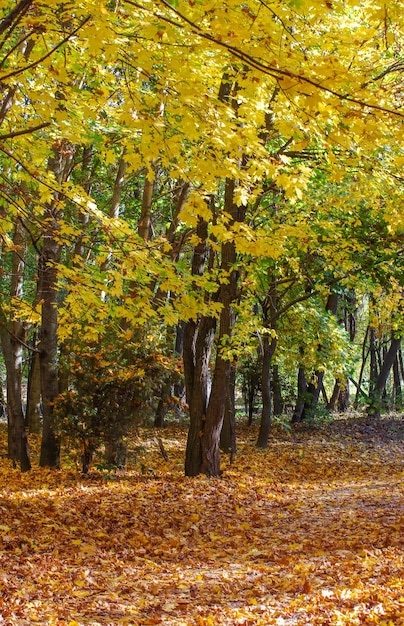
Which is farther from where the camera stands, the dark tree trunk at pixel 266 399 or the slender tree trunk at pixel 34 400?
the slender tree trunk at pixel 34 400

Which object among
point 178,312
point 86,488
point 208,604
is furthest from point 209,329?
point 208,604

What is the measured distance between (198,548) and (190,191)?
4.37 meters

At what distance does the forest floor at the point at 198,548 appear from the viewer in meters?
4.63

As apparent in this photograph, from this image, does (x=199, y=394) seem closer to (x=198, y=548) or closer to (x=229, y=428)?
(x=229, y=428)

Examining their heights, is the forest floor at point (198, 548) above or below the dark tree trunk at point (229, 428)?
below

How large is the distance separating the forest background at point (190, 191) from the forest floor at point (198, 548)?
1.40 meters

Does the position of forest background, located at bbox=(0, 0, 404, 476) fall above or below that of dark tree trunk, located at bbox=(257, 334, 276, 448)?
above

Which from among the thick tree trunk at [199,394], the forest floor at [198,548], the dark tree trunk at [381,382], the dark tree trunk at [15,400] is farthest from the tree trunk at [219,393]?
the dark tree trunk at [381,382]

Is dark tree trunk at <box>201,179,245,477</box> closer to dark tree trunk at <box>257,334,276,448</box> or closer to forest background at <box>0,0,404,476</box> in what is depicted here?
forest background at <box>0,0,404,476</box>

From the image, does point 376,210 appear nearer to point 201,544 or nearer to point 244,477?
point 244,477

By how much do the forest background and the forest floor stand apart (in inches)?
55.3

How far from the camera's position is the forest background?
193 inches

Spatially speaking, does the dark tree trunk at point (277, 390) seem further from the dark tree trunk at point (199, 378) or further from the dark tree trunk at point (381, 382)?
the dark tree trunk at point (199, 378)

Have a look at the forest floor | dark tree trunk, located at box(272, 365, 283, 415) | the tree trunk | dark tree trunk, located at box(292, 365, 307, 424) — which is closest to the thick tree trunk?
the tree trunk
